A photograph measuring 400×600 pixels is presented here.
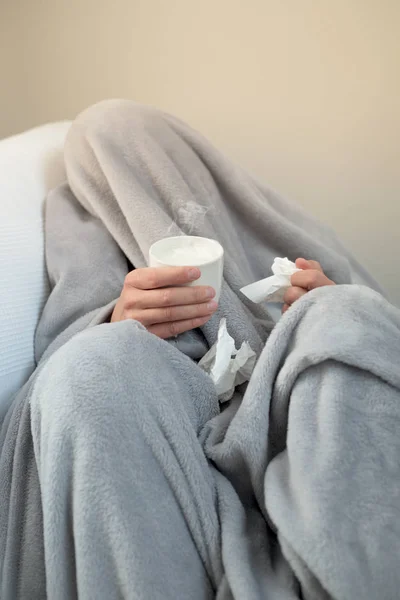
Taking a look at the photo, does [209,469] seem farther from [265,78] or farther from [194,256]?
[265,78]

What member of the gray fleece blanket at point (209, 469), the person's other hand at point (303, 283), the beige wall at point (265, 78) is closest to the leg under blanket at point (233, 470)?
the gray fleece blanket at point (209, 469)

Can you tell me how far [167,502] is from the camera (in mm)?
450

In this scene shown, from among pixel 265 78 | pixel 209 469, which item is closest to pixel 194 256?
pixel 209 469

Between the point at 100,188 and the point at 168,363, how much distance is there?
352mm

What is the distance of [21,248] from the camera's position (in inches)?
28.8

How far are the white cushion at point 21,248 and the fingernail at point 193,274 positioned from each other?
0.89 ft

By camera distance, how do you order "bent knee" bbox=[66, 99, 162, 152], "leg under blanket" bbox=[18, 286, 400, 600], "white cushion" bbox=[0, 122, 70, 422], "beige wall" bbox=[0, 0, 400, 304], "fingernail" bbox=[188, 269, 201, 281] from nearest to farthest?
"leg under blanket" bbox=[18, 286, 400, 600] < "fingernail" bbox=[188, 269, 201, 281] < "white cushion" bbox=[0, 122, 70, 422] < "bent knee" bbox=[66, 99, 162, 152] < "beige wall" bbox=[0, 0, 400, 304]

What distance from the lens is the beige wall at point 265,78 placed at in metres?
1.00

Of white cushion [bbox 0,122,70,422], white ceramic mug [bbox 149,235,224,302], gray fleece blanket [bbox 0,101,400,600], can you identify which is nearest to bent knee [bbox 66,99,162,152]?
white cushion [bbox 0,122,70,422]

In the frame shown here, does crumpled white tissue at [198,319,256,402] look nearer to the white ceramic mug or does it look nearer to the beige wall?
the white ceramic mug

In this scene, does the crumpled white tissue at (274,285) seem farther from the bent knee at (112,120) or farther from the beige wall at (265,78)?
the beige wall at (265,78)

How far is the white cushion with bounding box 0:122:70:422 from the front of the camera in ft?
2.18

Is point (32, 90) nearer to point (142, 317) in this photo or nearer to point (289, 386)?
point (142, 317)

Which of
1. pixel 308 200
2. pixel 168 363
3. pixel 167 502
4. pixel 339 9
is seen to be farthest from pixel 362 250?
pixel 167 502
